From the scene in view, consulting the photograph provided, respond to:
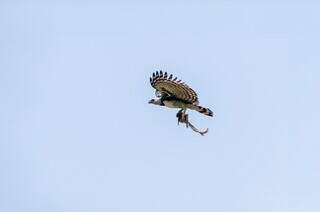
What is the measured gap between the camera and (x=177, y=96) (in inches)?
2534

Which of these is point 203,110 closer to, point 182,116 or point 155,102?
point 182,116

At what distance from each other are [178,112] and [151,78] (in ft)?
6.36

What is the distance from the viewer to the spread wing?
6372 cm

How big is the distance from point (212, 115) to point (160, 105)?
7.44ft

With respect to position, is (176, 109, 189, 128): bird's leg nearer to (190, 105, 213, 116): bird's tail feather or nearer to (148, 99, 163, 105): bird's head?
(190, 105, 213, 116): bird's tail feather

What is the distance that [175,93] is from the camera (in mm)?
64250

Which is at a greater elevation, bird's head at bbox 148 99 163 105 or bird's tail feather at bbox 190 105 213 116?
bird's head at bbox 148 99 163 105

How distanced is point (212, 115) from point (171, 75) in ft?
7.74

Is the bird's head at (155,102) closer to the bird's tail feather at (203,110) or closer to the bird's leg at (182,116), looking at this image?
the bird's leg at (182,116)

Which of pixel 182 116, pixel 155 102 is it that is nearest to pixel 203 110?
pixel 182 116

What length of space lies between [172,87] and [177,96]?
559 millimetres

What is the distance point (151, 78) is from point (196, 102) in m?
2.06

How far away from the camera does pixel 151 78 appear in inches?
2527

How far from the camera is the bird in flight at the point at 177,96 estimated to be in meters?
63.8
